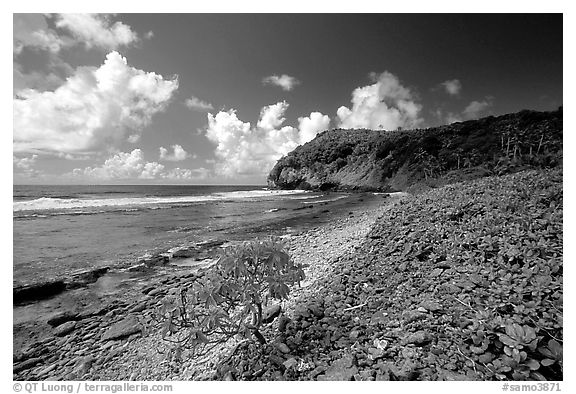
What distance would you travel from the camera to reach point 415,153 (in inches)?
1880

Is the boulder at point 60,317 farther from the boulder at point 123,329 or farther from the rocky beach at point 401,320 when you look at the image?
the boulder at point 123,329

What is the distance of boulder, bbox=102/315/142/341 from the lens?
12.5 ft

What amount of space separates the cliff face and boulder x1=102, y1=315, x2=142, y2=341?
21.4m

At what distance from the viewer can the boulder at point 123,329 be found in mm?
3813

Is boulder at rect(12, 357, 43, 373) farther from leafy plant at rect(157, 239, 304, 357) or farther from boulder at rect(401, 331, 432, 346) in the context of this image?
boulder at rect(401, 331, 432, 346)

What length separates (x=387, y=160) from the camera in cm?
5184

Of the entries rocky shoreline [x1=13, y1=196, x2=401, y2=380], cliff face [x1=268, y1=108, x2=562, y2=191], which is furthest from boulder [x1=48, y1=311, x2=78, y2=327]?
cliff face [x1=268, y1=108, x2=562, y2=191]

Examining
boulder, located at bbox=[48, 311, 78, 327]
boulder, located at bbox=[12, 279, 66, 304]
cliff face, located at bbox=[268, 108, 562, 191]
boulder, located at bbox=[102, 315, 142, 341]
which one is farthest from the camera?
cliff face, located at bbox=[268, 108, 562, 191]

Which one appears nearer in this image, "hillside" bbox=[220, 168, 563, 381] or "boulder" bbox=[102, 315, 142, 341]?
"hillside" bbox=[220, 168, 563, 381]

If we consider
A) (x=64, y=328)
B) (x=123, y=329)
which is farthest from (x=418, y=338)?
(x=64, y=328)

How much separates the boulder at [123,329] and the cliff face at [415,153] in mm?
21430

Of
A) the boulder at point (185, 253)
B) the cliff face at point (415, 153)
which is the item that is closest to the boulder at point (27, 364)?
the boulder at point (185, 253)
